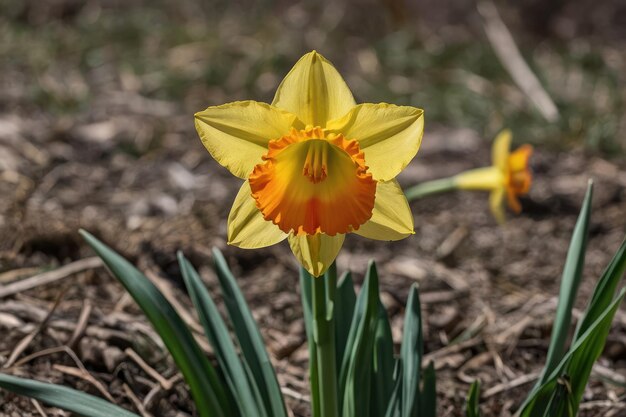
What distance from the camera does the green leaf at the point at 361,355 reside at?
1.43 meters

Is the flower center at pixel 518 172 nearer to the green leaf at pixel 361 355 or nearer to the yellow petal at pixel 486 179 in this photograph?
the yellow petal at pixel 486 179

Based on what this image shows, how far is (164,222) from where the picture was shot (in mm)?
2961

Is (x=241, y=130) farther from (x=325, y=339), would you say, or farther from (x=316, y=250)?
(x=325, y=339)

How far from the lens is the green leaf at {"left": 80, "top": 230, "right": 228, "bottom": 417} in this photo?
1.45m

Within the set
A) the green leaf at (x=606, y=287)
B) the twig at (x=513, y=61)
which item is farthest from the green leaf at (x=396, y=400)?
the twig at (x=513, y=61)

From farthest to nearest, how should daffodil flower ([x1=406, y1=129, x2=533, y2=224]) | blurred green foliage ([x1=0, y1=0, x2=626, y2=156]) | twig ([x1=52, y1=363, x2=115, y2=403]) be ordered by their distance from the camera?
blurred green foliage ([x1=0, y1=0, x2=626, y2=156])
daffodil flower ([x1=406, y1=129, x2=533, y2=224])
twig ([x1=52, y1=363, x2=115, y2=403])

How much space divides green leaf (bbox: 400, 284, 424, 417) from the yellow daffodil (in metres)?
0.34

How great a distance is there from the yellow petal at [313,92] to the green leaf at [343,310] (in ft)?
1.45

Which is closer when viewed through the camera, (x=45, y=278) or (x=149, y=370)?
(x=149, y=370)

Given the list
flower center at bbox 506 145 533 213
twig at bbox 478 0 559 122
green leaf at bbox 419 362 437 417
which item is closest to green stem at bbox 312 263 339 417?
green leaf at bbox 419 362 437 417

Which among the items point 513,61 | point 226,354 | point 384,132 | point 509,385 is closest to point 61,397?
point 226,354

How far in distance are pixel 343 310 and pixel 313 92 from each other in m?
0.53

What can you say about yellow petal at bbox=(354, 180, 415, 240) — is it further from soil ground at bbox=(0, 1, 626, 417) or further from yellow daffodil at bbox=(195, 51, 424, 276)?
soil ground at bbox=(0, 1, 626, 417)

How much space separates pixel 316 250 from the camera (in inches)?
51.3
